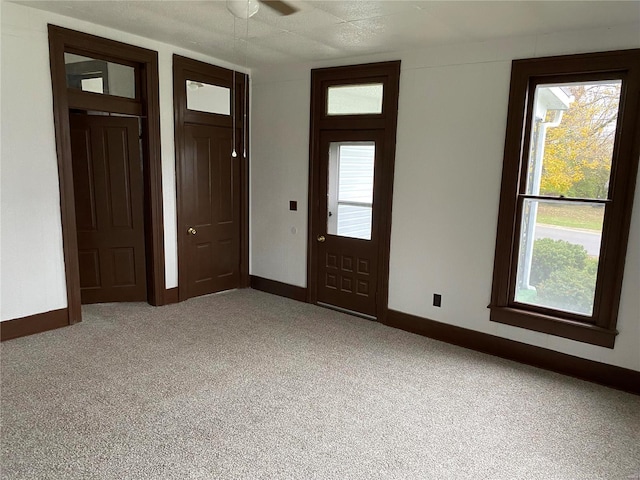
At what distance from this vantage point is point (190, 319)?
14.1ft

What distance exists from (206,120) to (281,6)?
205 cm

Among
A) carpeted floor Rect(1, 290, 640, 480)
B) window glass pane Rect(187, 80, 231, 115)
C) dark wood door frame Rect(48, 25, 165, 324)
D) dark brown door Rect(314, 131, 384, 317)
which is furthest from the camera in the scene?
window glass pane Rect(187, 80, 231, 115)

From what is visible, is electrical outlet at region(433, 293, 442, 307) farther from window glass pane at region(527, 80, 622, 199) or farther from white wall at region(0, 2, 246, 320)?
white wall at region(0, 2, 246, 320)

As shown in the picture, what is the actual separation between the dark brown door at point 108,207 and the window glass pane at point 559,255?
378cm

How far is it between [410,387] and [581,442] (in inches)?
Result: 41.8

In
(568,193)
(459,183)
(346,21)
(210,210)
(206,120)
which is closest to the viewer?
(346,21)

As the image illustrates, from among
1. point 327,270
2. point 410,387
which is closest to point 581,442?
point 410,387

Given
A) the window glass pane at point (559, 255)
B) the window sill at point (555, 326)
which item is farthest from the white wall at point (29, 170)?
the window glass pane at point (559, 255)

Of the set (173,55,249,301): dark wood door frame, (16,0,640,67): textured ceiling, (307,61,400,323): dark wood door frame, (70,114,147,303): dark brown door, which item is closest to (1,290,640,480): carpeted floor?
(70,114,147,303): dark brown door

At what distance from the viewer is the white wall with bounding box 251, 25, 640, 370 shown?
317cm

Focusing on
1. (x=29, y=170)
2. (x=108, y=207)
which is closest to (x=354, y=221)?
(x=108, y=207)

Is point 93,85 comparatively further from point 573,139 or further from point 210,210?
point 573,139

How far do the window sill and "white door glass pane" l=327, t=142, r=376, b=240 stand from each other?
1.49 meters

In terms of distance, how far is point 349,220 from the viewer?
15.1 ft
